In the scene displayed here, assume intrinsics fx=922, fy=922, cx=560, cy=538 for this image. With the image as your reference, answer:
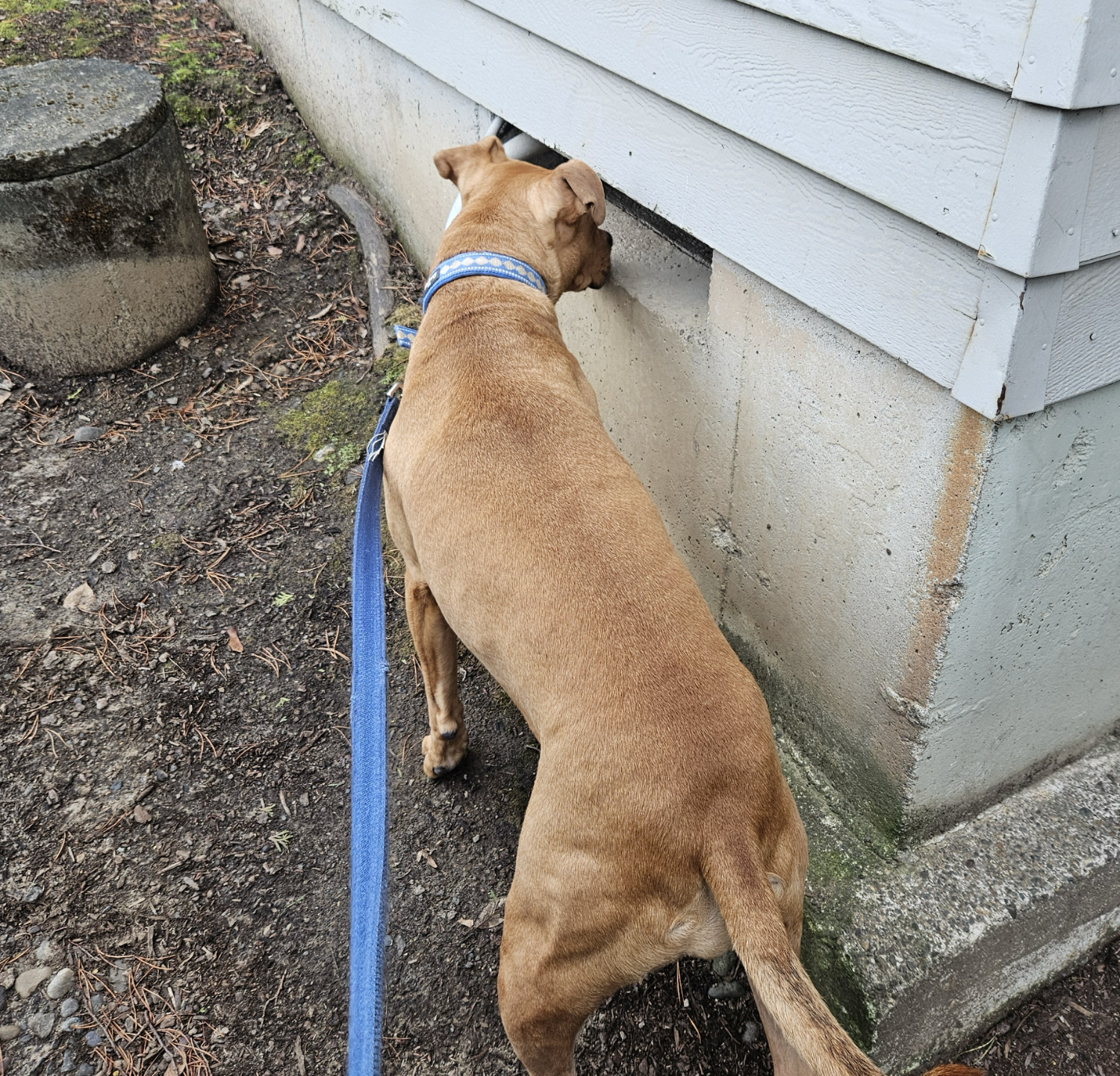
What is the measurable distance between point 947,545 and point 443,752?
177 cm

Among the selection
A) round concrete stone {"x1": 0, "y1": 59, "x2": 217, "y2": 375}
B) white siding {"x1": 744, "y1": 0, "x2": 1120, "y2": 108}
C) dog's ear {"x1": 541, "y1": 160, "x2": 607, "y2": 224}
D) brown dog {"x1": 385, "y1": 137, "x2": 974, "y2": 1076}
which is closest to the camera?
white siding {"x1": 744, "y1": 0, "x2": 1120, "y2": 108}

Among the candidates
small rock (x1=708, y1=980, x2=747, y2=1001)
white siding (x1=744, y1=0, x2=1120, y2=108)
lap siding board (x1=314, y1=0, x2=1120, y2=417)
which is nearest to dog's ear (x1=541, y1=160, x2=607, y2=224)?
lap siding board (x1=314, y1=0, x2=1120, y2=417)

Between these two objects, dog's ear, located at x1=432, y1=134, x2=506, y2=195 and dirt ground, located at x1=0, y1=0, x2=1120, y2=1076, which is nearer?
dirt ground, located at x1=0, y1=0, x2=1120, y2=1076

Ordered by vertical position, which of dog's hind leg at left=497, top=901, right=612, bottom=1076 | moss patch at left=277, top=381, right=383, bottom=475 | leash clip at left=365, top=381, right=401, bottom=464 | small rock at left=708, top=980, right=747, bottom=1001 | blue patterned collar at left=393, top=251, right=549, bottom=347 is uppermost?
blue patterned collar at left=393, top=251, right=549, bottom=347

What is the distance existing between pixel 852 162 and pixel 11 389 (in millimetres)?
4402

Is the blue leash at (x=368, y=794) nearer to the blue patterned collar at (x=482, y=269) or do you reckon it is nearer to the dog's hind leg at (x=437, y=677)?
the dog's hind leg at (x=437, y=677)

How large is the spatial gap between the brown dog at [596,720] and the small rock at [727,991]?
667 millimetres

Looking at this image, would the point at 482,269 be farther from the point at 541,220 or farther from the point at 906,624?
the point at 906,624

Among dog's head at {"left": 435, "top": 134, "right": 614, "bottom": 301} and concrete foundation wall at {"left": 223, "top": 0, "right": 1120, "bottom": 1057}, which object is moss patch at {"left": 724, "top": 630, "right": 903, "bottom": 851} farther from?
dog's head at {"left": 435, "top": 134, "right": 614, "bottom": 301}

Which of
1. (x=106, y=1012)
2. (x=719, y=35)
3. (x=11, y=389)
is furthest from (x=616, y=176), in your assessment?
(x=11, y=389)

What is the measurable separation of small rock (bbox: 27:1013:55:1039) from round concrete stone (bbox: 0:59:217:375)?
3.31 meters

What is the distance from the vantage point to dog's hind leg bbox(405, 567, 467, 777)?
2787 millimetres

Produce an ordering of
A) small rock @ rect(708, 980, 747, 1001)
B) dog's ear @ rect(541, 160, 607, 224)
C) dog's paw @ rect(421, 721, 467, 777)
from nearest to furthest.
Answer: small rock @ rect(708, 980, 747, 1001) → dog's ear @ rect(541, 160, 607, 224) → dog's paw @ rect(421, 721, 467, 777)

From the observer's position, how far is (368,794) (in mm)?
2139
